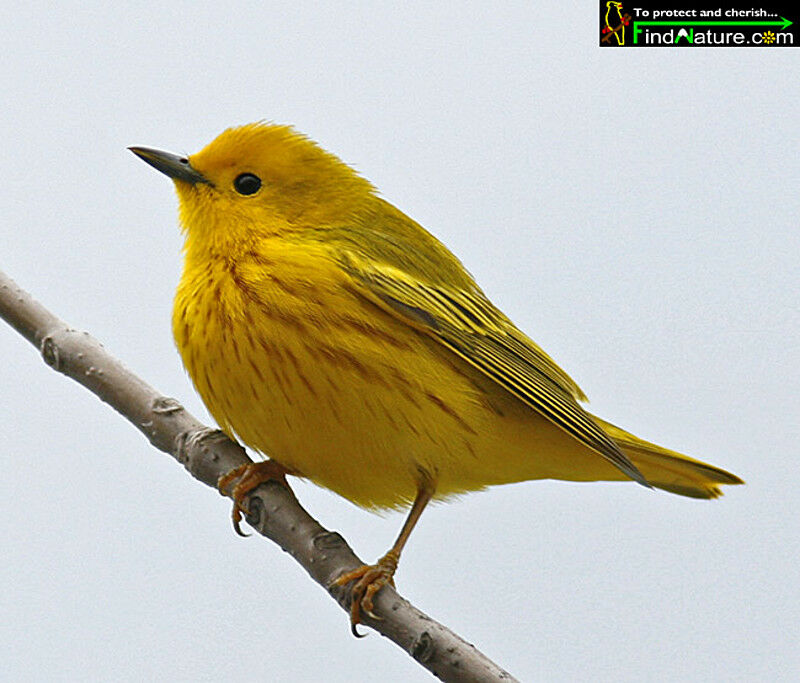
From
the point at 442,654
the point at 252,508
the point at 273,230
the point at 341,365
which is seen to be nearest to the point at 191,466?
the point at 252,508

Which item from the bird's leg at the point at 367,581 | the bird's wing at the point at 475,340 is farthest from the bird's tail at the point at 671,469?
the bird's leg at the point at 367,581

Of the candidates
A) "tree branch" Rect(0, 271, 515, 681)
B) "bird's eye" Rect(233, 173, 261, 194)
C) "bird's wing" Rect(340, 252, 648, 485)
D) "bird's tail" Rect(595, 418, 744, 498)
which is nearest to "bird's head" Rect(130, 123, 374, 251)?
"bird's eye" Rect(233, 173, 261, 194)

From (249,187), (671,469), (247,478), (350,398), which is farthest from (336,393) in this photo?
(671,469)

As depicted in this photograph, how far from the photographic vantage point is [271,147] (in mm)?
3211

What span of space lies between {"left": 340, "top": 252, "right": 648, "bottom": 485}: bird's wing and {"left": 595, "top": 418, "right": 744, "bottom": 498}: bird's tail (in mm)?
224

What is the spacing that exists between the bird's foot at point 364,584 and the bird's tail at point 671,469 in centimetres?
100

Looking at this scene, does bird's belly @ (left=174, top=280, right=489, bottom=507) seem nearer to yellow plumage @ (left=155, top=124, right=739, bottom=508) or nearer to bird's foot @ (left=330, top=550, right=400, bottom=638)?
yellow plumage @ (left=155, top=124, right=739, bottom=508)

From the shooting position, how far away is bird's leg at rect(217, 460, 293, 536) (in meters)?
2.85

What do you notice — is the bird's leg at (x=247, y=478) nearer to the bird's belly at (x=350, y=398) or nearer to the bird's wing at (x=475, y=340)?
the bird's belly at (x=350, y=398)

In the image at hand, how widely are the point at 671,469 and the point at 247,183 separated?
1.57 metres

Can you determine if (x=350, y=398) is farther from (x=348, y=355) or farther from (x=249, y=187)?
(x=249, y=187)

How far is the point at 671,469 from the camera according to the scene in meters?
3.44

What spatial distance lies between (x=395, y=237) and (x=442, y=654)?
55.5 inches

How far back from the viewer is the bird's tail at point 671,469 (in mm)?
3393
